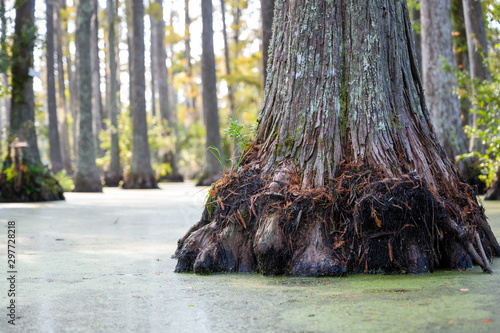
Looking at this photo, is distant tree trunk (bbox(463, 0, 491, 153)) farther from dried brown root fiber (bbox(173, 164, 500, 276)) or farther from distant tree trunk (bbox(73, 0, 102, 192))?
distant tree trunk (bbox(73, 0, 102, 192))

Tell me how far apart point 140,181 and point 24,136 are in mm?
7910

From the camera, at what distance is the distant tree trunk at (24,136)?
32.9ft

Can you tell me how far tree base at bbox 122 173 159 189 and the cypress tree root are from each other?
15.2m

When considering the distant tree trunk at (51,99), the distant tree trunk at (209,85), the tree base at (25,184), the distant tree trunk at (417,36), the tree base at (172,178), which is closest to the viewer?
the tree base at (25,184)

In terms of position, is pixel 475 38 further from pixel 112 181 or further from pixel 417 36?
pixel 112 181

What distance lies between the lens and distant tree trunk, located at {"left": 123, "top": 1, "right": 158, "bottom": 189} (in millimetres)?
18422

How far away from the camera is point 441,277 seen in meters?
2.98

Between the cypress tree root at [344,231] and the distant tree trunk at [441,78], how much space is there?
8.85 m

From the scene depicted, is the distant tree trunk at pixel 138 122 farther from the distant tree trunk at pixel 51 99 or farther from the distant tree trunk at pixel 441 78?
the distant tree trunk at pixel 441 78

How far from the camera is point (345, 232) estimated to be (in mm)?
3223

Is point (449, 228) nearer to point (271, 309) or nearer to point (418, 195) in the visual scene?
point (418, 195)

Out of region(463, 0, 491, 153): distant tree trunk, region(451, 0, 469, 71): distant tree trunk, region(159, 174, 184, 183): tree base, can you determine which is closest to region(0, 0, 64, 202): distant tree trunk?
region(463, 0, 491, 153): distant tree trunk

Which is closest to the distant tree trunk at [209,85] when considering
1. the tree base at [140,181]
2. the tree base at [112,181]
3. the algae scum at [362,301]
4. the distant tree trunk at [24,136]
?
the tree base at [140,181]

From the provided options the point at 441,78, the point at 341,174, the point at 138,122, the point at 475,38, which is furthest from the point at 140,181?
the point at 341,174
